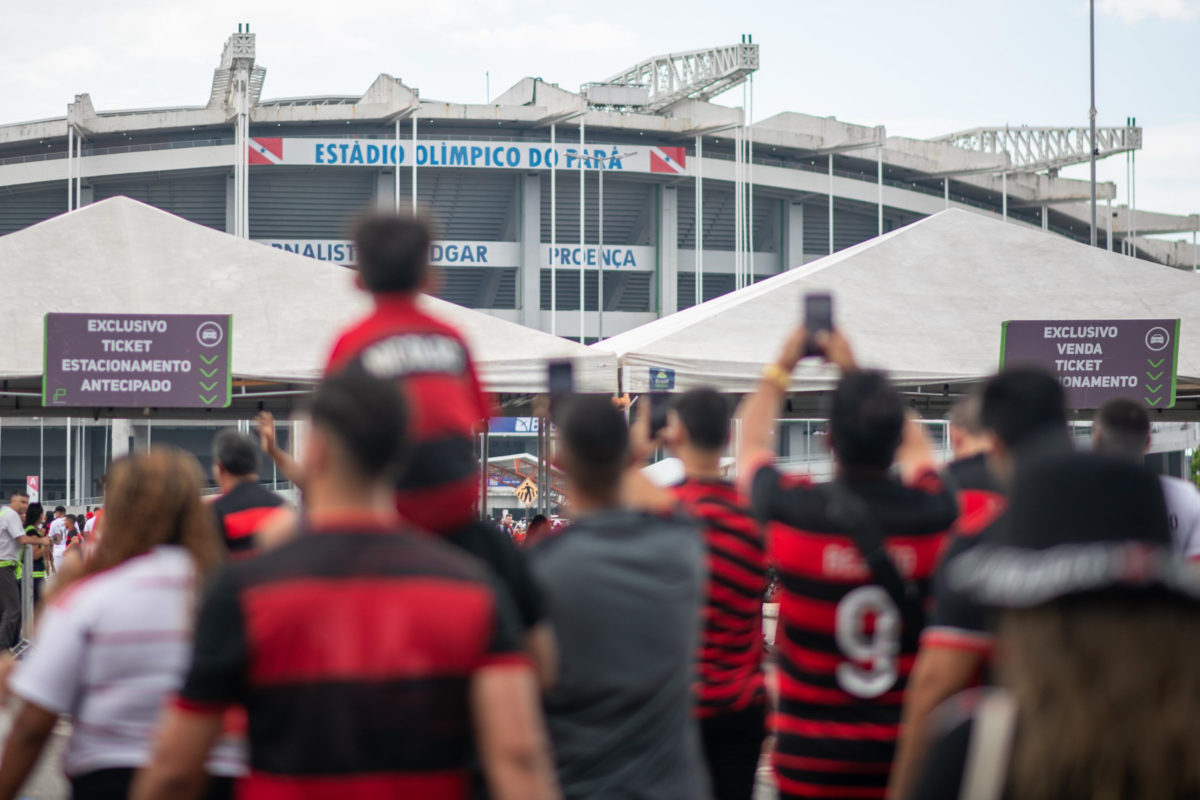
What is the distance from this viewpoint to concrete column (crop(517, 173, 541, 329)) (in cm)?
5097

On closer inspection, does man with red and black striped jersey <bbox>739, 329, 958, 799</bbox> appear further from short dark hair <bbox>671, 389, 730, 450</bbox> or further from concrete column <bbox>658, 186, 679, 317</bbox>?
concrete column <bbox>658, 186, 679, 317</bbox>

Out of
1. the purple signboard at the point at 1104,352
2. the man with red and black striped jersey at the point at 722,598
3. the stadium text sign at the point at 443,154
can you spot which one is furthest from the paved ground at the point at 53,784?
the stadium text sign at the point at 443,154

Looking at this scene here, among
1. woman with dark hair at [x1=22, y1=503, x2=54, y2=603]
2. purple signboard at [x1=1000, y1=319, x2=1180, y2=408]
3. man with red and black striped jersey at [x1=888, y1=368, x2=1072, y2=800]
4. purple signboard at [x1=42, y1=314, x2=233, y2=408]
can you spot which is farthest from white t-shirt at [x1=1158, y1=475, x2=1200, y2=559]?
woman with dark hair at [x1=22, y1=503, x2=54, y2=603]

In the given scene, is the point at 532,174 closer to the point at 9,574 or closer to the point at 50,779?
the point at 9,574

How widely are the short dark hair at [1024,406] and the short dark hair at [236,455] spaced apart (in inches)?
144

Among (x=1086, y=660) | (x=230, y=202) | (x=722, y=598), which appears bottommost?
(x=722, y=598)

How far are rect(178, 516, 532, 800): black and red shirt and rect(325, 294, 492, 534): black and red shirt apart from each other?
0.60 metres

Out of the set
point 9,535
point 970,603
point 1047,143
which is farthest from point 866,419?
point 1047,143

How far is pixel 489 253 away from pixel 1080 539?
166ft

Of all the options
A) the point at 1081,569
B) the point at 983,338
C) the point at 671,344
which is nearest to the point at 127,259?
the point at 671,344

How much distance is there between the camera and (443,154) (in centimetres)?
4884

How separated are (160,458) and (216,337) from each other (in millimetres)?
6603

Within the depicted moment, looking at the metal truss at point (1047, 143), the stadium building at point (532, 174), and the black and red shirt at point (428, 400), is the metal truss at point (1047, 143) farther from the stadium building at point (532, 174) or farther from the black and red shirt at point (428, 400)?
the black and red shirt at point (428, 400)

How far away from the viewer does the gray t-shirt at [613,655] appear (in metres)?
2.82
